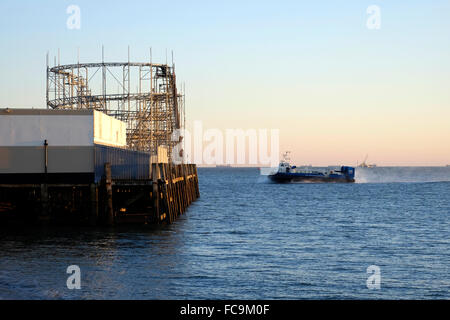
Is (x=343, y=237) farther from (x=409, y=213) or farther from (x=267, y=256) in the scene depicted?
(x=409, y=213)

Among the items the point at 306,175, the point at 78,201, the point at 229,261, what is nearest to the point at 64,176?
the point at 78,201

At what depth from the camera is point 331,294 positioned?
21625 mm

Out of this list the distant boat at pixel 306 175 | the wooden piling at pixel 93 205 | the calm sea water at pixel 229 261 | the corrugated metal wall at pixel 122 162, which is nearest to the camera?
the calm sea water at pixel 229 261

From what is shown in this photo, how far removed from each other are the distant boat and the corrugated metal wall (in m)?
101

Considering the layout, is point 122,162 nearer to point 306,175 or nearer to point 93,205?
point 93,205

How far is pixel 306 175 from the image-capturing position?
150m

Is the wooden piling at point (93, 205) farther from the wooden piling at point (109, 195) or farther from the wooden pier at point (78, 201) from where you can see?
the wooden piling at point (109, 195)

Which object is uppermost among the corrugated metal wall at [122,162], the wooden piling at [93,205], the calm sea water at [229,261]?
the corrugated metal wall at [122,162]

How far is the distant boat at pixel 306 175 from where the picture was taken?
148 metres

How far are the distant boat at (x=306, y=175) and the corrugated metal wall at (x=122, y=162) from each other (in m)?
101

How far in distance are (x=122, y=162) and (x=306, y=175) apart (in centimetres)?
10825

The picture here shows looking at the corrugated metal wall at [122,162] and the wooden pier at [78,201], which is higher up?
the corrugated metal wall at [122,162]

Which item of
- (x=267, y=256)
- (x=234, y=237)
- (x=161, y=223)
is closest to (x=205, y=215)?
(x=161, y=223)

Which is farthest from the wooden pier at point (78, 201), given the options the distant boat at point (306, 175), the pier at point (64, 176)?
the distant boat at point (306, 175)
